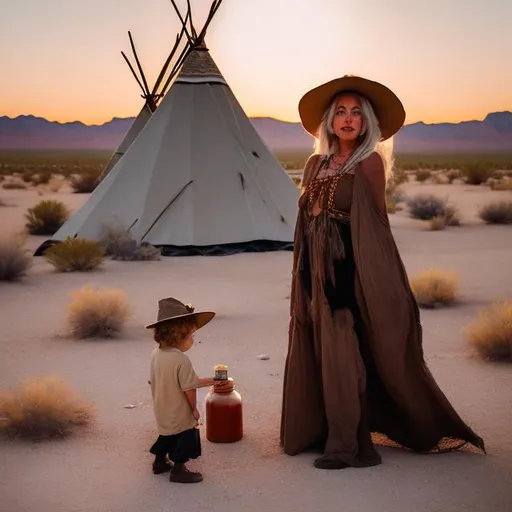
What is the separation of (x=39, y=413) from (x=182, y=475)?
1094 millimetres

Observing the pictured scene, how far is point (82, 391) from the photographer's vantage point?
551 centimetres

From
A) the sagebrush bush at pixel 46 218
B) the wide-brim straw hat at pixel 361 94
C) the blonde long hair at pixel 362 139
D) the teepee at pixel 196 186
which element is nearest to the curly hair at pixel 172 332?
the blonde long hair at pixel 362 139

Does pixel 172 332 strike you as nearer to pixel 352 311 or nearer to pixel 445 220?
pixel 352 311

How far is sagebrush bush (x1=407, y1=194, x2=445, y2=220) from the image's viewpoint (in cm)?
1895

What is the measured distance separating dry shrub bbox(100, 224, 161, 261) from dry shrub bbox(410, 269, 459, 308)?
433 centimetres

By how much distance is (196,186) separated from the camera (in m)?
12.2

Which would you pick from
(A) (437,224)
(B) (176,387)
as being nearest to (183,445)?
(B) (176,387)

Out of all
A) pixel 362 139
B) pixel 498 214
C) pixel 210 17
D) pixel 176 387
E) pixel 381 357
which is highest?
A: pixel 210 17

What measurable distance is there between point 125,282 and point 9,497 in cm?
628

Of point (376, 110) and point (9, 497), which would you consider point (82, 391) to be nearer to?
point (9, 497)

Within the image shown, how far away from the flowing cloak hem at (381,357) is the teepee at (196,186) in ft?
25.6

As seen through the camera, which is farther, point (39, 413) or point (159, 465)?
point (39, 413)

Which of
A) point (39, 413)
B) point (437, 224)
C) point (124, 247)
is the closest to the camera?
point (39, 413)

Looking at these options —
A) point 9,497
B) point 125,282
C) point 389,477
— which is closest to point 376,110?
point 389,477
